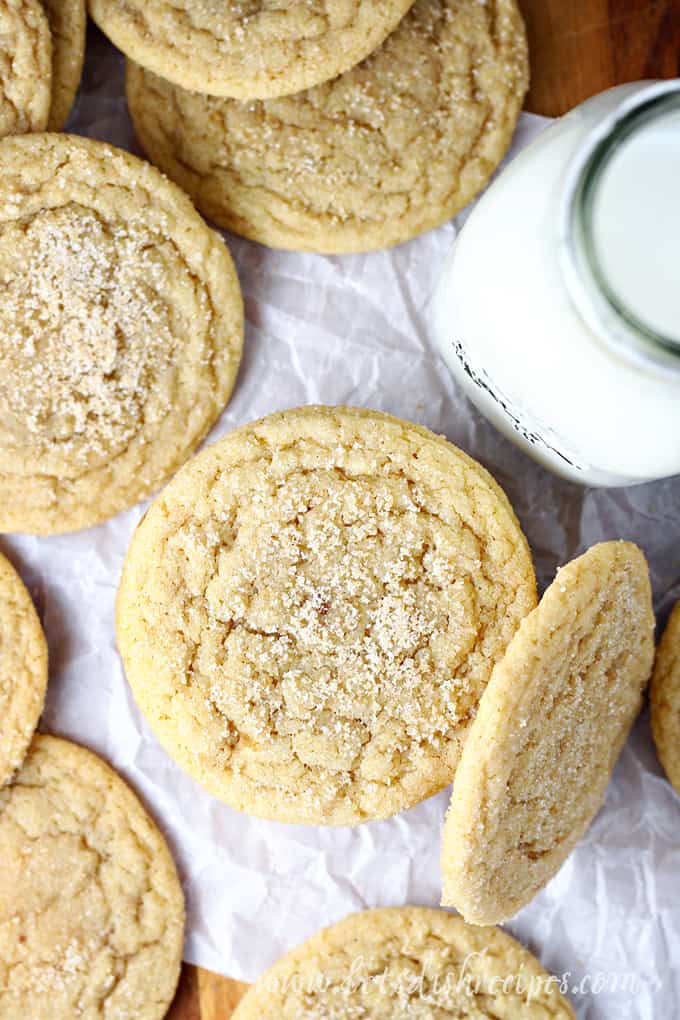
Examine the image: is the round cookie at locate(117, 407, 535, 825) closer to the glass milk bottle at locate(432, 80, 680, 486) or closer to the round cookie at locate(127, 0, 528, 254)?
the glass milk bottle at locate(432, 80, 680, 486)

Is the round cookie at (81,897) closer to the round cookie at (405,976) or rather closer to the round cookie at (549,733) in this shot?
the round cookie at (405,976)

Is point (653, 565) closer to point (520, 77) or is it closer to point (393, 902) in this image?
point (393, 902)

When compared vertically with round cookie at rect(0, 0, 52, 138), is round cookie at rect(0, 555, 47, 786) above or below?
below

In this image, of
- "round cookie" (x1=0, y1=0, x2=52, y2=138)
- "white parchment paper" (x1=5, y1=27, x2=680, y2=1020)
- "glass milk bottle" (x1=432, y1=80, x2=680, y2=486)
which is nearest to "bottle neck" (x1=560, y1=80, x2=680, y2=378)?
"glass milk bottle" (x1=432, y1=80, x2=680, y2=486)

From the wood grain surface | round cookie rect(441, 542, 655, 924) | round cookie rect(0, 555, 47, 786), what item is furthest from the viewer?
the wood grain surface

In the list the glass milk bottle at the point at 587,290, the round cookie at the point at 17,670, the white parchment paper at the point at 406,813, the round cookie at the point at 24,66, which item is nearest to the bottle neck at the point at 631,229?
the glass milk bottle at the point at 587,290

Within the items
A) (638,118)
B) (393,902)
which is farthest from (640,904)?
(638,118)
